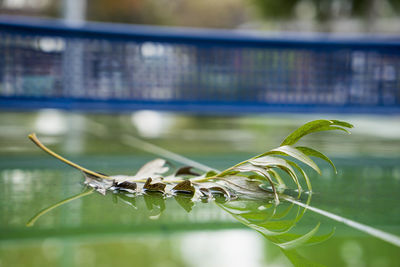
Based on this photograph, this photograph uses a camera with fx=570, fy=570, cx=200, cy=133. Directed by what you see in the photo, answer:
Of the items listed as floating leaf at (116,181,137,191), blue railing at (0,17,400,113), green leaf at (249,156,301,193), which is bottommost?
blue railing at (0,17,400,113)

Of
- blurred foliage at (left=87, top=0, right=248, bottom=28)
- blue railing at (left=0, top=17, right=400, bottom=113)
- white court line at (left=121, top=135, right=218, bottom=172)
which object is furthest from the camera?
blurred foliage at (left=87, top=0, right=248, bottom=28)

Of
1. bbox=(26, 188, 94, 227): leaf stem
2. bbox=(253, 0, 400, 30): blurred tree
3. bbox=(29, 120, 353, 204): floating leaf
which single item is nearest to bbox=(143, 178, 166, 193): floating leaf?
bbox=(29, 120, 353, 204): floating leaf

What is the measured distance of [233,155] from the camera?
2072mm

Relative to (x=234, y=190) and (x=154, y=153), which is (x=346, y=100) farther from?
(x=234, y=190)

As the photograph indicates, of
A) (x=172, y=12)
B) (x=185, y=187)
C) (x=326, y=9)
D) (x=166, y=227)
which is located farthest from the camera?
(x=172, y=12)

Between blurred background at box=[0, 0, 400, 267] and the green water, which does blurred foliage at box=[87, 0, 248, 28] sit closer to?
blurred background at box=[0, 0, 400, 267]

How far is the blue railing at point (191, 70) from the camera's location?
505cm

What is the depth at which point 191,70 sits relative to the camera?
546 centimetres

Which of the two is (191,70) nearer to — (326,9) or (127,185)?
(127,185)

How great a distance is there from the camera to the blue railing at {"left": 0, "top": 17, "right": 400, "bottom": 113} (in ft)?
16.6

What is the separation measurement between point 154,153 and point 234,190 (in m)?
1.00

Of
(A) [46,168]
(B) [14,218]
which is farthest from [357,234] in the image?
(A) [46,168]

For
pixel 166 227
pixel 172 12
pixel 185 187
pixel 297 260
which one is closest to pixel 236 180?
pixel 185 187

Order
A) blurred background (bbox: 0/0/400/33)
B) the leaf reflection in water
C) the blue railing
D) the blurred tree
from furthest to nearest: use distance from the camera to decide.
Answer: blurred background (bbox: 0/0/400/33)
the blurred tree
the blue railing
the leaf reflection in water
